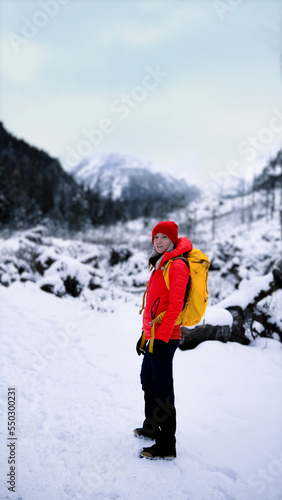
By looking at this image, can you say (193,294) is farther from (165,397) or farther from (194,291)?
(165,397)

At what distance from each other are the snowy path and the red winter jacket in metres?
1.10

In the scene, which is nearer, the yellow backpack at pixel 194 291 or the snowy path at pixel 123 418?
the snowy path at pixel 123 418

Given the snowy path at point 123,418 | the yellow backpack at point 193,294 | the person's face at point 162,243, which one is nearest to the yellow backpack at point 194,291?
the yellow backpack at point 193,294

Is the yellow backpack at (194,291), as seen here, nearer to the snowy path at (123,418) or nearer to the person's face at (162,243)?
the person's face at (162,243)

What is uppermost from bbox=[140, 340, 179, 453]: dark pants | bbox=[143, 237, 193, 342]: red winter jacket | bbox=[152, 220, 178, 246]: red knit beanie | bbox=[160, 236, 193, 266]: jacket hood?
bbox=[152, 220, 178, 246]: red knit beanie

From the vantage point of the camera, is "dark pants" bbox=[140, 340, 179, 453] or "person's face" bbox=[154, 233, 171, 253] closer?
"dark pants" bbox=[140, 340, 179, 453]

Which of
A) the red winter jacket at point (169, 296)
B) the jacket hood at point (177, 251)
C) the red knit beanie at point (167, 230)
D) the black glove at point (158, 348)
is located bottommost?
the black glove at point (158, 348)

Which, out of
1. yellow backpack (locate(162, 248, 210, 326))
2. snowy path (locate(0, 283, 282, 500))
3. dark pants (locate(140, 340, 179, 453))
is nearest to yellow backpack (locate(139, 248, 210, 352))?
yellow backpack (locate(162, 248, 210, 326))

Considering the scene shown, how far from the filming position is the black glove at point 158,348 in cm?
230

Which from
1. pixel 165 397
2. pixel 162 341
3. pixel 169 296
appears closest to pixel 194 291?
pixel 169 296

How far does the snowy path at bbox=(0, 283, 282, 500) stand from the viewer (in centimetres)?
213

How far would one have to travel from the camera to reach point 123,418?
310cm

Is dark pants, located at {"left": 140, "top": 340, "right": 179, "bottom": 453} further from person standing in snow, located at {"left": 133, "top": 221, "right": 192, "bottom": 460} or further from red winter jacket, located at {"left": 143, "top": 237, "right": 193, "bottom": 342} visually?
red winter jacket, located at {"left": 143, "top": 237, "right": 193, "bottom": 342}

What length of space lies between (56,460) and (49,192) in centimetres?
5530
